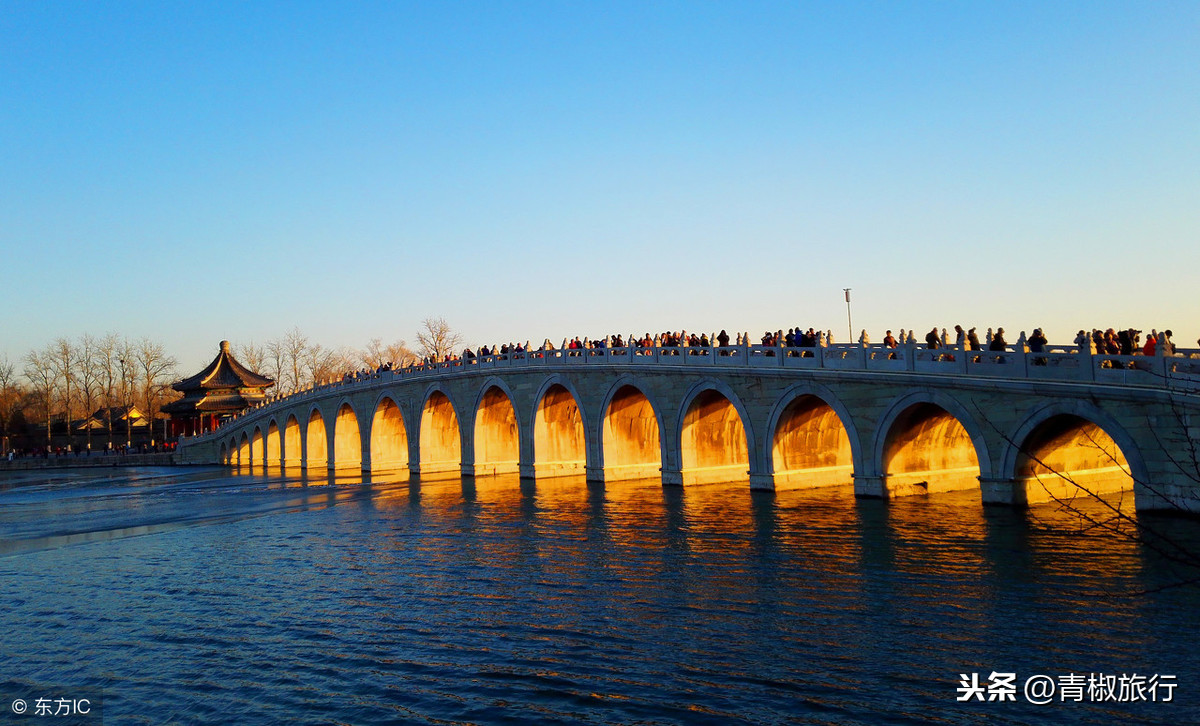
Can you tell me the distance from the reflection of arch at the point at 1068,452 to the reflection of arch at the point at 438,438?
97.5 feet

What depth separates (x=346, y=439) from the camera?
57594 millimetres

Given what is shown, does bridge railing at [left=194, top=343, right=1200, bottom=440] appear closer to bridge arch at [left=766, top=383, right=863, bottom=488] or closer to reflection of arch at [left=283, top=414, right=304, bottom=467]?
bridge arch at [left=766, top=383, right=863, bottom=488]

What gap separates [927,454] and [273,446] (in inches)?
2239

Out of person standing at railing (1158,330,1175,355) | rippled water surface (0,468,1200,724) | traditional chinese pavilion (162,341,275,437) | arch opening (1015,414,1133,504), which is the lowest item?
rippled water surface (0,468,1200,724)

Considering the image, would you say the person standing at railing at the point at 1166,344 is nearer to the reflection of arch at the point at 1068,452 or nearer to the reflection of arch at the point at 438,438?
the reflection of arch at the point at 1068,452

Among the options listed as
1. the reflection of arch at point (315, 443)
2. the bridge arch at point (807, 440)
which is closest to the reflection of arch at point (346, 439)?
the reflection of arch at point (315, 443)

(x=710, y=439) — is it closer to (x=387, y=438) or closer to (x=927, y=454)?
(x=927, y=454)

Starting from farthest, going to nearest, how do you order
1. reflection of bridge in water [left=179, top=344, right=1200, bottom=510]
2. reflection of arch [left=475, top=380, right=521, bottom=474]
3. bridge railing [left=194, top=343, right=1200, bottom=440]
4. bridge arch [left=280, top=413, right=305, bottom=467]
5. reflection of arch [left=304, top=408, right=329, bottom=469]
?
bridge arch [left=280, top=413, right=305, bottom=467], reflection of arch [left=304, top=408, right=329, bottom=469], reflection of arch [left=475, top=380, right=521, bottom=474], reflection of bridge in water [left=179, top=344, right=1200, bottom=510], bridge railing [left=194, top=343, right=1200, bottom=440]

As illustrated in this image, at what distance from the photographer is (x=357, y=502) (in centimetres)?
3275

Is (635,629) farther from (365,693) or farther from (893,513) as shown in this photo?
(893,513)

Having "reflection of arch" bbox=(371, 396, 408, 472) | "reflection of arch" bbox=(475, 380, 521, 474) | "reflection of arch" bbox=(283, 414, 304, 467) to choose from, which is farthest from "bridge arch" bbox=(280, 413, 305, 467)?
"reflection of arch" bbox=(475, 380, 521, 474)

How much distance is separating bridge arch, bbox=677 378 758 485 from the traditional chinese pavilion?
61.7 meters

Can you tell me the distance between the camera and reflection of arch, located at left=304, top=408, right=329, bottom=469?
60.6 metres

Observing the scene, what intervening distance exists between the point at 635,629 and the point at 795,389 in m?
14.3
